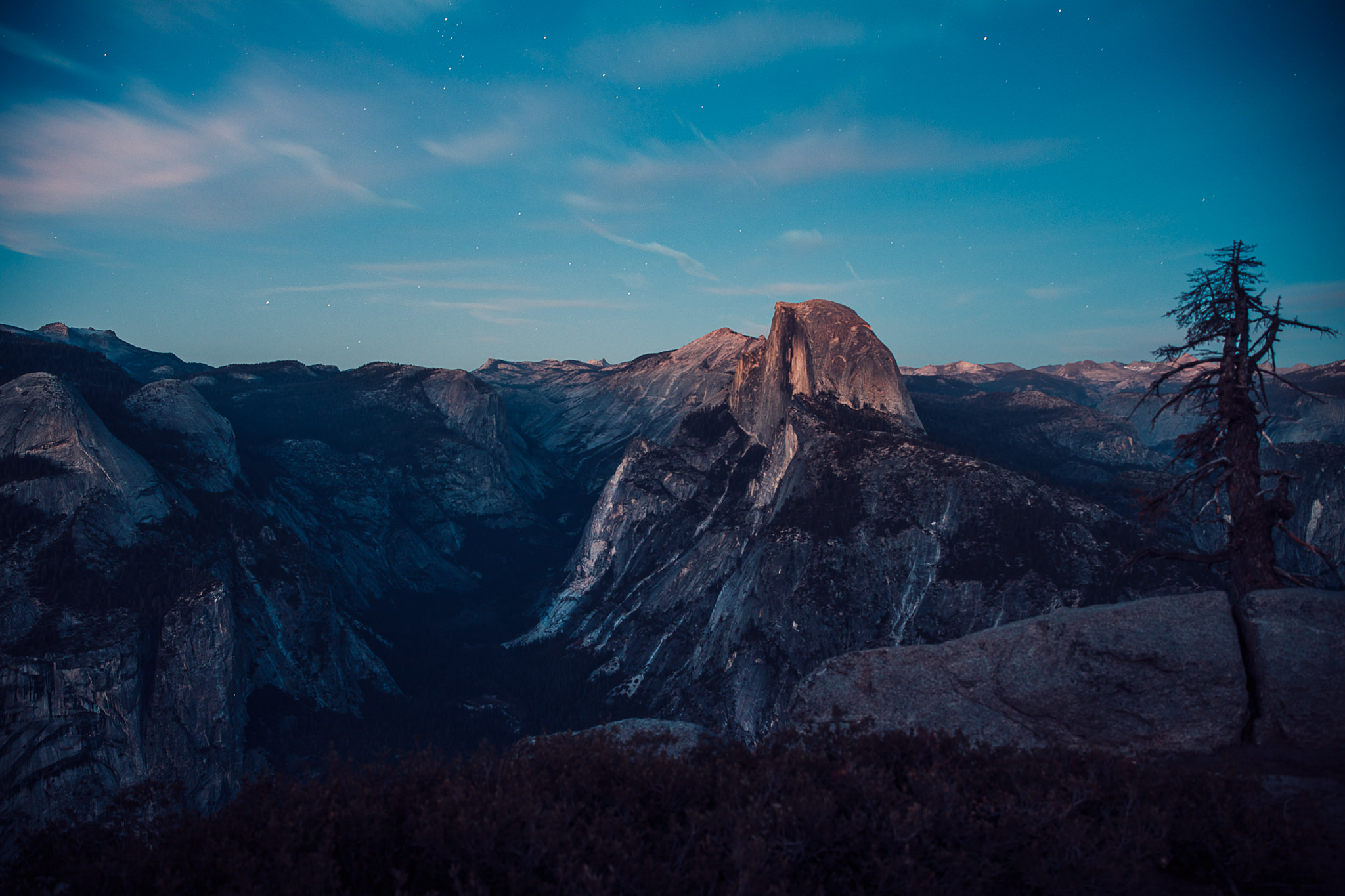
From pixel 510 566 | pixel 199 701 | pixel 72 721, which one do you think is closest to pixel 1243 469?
pixel 72 721

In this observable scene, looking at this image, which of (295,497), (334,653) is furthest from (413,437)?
(334,653)

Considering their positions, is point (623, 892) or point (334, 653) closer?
point (623, 892)

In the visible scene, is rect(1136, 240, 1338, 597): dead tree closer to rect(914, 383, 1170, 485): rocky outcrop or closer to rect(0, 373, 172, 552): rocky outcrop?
rect(0, 373, 172, 552): rocky outcrop

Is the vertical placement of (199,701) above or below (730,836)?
below

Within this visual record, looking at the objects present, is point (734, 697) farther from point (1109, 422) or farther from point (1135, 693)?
point (1109, 422)

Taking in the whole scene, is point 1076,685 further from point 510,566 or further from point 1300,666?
point 510,566

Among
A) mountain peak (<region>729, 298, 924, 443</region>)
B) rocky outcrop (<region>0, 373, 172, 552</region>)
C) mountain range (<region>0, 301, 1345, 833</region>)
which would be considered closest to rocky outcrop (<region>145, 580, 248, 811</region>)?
mountain range (<region>0, 301, 1345, 833</region>)

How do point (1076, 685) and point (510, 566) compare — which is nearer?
point (1076, 685)

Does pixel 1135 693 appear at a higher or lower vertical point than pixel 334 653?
higher
